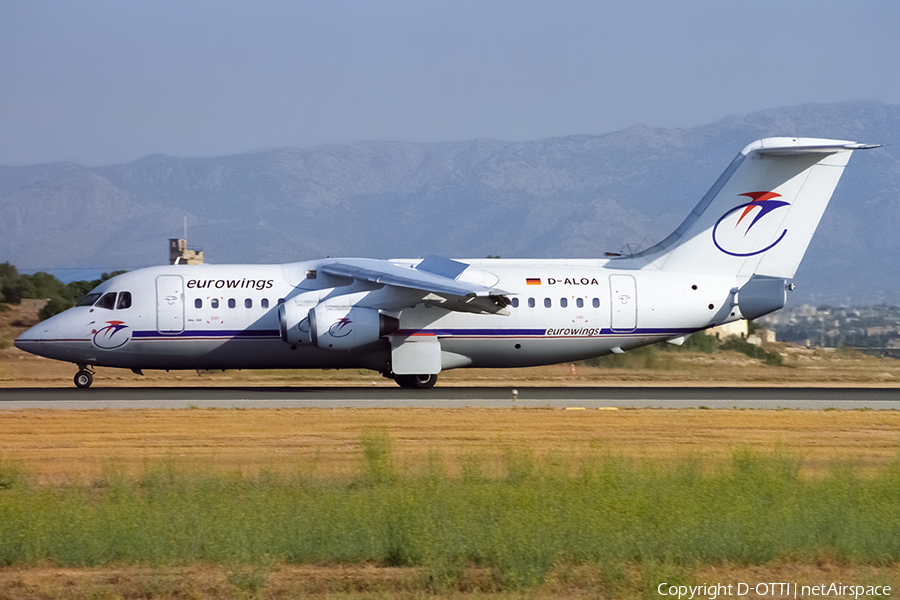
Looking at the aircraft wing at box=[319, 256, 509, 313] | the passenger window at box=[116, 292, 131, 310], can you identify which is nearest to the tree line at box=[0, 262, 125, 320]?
the passenger window at box=[116, 292, 131, 310]

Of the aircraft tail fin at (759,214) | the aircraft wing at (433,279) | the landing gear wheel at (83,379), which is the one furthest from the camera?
the aircraft tail fin at (759,214)

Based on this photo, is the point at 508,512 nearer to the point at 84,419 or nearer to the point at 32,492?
the point at 32,492

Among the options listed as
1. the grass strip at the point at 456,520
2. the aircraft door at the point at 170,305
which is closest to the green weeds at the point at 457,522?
the grass strip at the point at 456,520

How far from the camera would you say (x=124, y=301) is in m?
24.1

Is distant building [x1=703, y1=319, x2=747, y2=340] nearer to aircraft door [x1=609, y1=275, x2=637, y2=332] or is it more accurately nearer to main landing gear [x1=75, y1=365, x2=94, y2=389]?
aircraft door [x1=609, y1=275, x2=637, y2=332]

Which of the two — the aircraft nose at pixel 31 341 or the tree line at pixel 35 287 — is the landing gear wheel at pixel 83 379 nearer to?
the aircraft nose at pixel 31 341

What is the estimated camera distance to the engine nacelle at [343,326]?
22812 millimetres

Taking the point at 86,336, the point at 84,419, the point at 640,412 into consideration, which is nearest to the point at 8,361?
the point at 86,336

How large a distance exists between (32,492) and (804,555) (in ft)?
26.0

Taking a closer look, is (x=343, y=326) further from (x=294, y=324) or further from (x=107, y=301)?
(x=107, y=301)

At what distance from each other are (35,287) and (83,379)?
2538 cm

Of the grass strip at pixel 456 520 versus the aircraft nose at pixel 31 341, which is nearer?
the grass strip at pixel 456 520

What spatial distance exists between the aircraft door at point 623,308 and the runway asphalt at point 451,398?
160 centimetres

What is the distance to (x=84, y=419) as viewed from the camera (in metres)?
17.9
